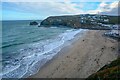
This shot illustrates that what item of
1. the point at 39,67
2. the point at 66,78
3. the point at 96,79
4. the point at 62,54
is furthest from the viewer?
the point at 62,54

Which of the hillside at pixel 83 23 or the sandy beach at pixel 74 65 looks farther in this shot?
→ the hillside at pixel 83 23

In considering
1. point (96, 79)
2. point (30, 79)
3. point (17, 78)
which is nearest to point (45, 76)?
point (30, 79)

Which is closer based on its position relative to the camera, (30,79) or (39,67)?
(30,79)

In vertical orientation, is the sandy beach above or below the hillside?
below

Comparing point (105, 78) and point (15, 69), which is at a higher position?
point (105, 78)

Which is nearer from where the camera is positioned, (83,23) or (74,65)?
(74,65)

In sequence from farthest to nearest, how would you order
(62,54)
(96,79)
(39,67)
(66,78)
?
(62,54) < (39,67) < (66,78) < (96,79)

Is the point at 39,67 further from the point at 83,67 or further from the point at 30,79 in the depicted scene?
the point at 83,67

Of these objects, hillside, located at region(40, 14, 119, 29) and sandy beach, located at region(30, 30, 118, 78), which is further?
hillside, located at region(40, 14, 119, 29)

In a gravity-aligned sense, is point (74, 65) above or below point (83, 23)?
below

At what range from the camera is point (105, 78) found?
9.69 meters

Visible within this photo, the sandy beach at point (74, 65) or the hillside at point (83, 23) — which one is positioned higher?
the hillside at point (83, 23)

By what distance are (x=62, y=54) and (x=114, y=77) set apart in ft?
51.2

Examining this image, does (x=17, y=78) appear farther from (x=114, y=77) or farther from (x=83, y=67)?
(x=114, y=77)
